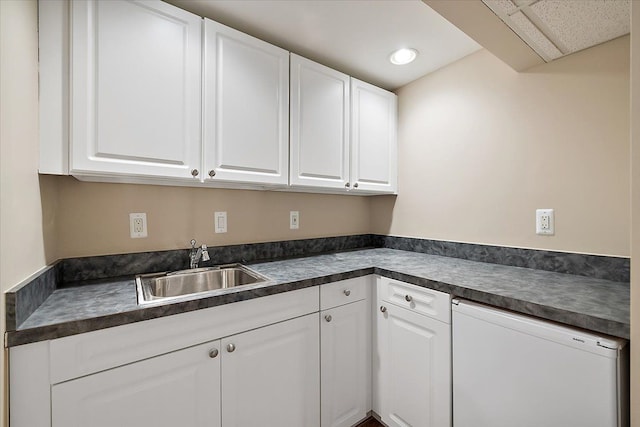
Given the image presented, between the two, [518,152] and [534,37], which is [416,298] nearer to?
[518,152]

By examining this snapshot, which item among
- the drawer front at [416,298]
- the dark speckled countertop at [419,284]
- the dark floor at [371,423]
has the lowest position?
the dark floor at [371,423]

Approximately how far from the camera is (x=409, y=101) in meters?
2.21

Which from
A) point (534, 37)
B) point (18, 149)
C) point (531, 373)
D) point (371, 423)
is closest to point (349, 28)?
point (534, 37)

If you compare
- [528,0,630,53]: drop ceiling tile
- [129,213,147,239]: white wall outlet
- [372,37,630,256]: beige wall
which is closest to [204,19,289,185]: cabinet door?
[129,213,147,239]: white wall outlet

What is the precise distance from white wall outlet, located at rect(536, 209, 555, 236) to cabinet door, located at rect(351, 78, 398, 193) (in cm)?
97

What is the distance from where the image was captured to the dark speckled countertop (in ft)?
2.83

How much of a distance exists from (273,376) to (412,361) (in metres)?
0.68

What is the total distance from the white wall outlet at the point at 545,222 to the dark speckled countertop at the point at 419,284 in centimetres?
22

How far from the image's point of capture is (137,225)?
1.48m

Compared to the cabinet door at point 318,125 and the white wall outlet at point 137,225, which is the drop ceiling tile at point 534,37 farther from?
the white wall outlet at point 137,225

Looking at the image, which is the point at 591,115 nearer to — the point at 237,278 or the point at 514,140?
the point at 514,140

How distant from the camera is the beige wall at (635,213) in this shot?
774 mm

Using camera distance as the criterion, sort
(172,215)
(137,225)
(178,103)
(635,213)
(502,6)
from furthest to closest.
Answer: (172,215)
(137,225)
(178,103)
(502,6)
(635,213)

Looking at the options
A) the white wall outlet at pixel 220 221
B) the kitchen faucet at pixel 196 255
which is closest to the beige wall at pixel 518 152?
the white wall outlet at pixel 220 221
